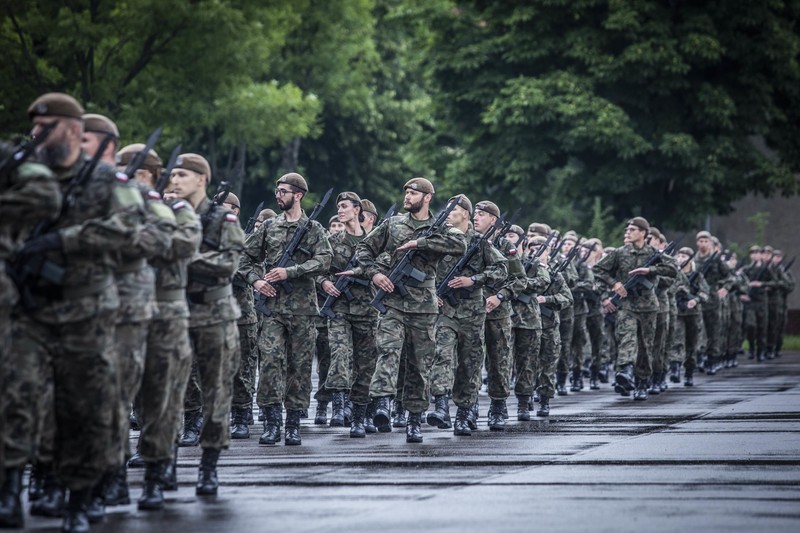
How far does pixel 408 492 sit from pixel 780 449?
4324 millimetres

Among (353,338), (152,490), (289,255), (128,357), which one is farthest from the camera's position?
(353,338)

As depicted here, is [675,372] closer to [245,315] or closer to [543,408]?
[543,408]

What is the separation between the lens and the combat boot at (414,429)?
15047 millimetres

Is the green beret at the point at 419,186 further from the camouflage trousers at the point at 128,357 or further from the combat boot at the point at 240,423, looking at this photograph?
the camouflage trousers at the point at 128,357

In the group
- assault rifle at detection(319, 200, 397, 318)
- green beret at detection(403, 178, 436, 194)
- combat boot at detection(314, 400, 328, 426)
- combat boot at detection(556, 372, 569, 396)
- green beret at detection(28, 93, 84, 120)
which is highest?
green beret at detection(403, 178, 436, 194)

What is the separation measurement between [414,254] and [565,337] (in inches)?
340

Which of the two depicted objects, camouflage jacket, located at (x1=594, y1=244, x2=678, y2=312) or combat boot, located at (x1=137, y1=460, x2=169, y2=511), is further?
camouflage jacket, located at (x1=594, y1=244, x2=678, y2=312)

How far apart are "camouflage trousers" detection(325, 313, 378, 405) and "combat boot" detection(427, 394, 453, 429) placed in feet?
2.74

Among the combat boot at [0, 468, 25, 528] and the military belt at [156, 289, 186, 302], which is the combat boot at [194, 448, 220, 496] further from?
the combat boot at [0, 468, 25, 528]

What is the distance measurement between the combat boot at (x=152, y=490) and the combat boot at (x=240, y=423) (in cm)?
505

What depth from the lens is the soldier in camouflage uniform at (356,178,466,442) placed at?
1512cm

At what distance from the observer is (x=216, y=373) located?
37.4 ft

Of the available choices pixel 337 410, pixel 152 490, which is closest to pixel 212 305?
pixel 152 490

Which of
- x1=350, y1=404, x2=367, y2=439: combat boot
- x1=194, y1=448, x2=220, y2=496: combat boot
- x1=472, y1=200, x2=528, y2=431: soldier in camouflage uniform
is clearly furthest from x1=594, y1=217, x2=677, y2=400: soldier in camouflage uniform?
x1=194, y1=448, x2=220, y2=496: combat boot
